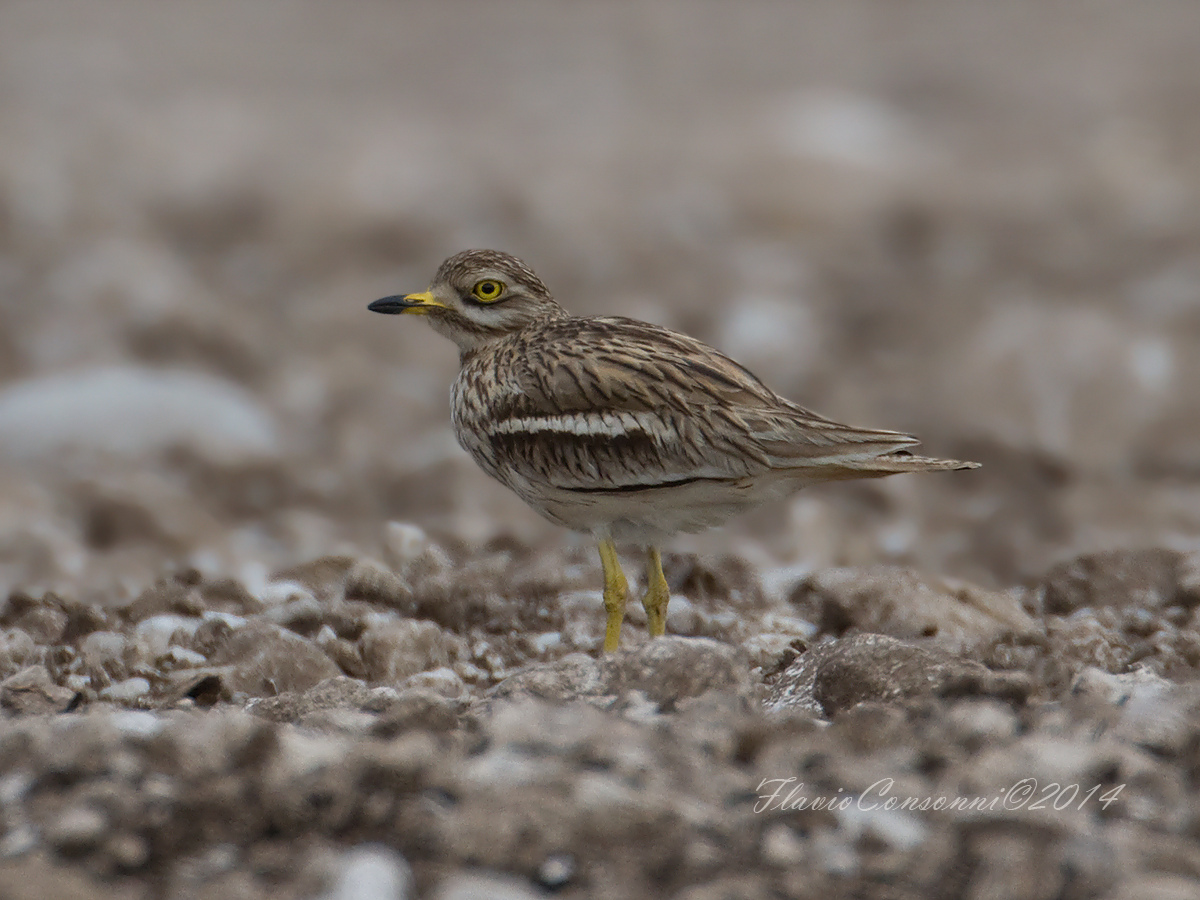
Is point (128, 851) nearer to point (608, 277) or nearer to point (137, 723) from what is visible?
point (137, 723)

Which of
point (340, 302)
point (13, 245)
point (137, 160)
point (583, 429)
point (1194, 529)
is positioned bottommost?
point (1194, 529)

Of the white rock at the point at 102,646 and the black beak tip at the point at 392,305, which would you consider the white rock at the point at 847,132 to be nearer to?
the black beak tip at the point at 392,305

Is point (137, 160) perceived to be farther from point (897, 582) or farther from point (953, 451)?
point (897, 582)

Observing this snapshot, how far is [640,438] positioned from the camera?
3830 millimetres

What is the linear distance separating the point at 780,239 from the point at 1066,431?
117 inches

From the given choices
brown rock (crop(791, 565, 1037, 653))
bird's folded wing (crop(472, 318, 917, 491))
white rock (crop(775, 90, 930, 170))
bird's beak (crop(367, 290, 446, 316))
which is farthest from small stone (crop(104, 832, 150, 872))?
white rock (crop(775, 90, 930, 170))

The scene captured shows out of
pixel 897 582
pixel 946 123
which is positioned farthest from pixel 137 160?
pixel 897 582

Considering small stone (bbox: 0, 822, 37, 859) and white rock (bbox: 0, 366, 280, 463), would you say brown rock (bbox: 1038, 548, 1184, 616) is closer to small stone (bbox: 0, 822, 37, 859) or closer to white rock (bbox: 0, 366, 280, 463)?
small stone (bbox: 0, 822, 37, 859)

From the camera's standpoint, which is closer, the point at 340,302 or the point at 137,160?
the point at 340,302

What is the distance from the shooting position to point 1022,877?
2400 millimetres

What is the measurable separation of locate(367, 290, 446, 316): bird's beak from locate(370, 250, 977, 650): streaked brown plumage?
0.38 m

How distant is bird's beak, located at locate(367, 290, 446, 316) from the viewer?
→ 461 cm

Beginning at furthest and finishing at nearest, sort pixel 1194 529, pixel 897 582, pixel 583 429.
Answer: pixel 1194 529, pixel 897 582, pixel 583 429

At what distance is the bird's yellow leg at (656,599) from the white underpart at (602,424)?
1.89 ft
